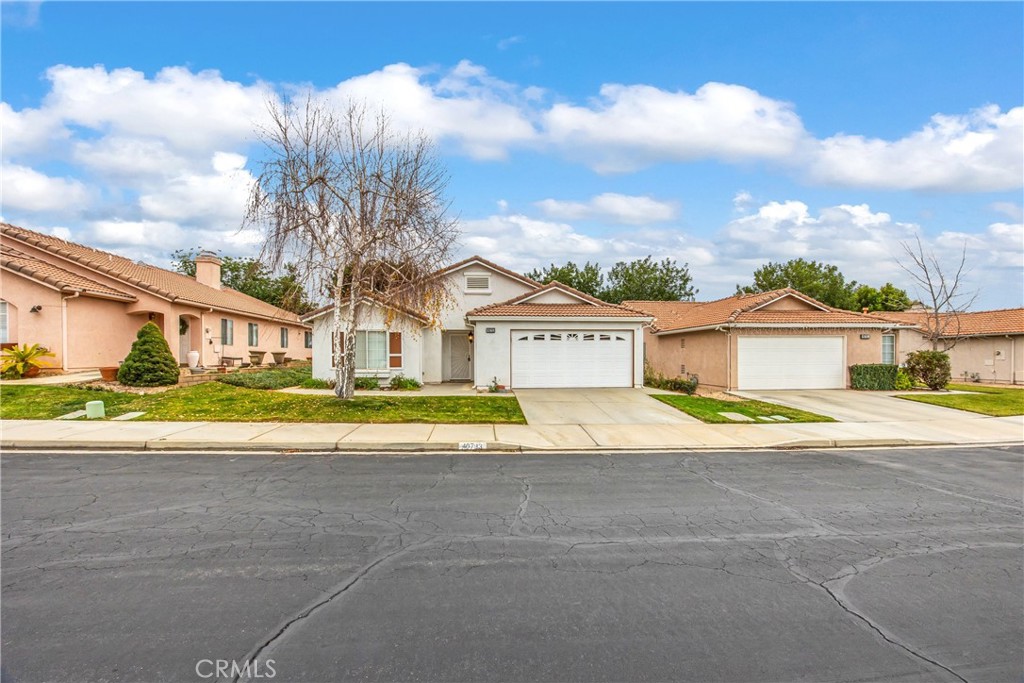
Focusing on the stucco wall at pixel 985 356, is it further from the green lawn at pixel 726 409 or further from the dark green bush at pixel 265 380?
the dark green bush at pixel 265 380

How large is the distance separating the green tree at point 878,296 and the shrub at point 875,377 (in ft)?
110

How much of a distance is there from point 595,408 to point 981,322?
88.8ft

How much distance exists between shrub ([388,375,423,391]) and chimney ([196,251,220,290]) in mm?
16766

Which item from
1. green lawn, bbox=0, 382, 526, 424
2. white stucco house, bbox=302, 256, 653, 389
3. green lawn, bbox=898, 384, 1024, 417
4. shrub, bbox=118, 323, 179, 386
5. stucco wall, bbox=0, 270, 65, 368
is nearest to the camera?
green lawn, bbox=0, 382, 526, 424

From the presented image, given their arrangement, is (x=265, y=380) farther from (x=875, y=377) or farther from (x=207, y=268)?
(x=875, y=377)

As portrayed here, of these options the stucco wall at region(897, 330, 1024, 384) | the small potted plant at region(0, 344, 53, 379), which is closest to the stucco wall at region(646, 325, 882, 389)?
the stucco wall at region(897, 330, 1024, 384)

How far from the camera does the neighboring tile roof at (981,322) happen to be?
90.2 feet

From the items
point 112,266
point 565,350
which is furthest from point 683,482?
point 112,266

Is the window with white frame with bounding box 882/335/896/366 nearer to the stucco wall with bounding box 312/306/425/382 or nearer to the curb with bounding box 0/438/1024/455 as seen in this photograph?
the curb with bounding box 0/438/1024/455

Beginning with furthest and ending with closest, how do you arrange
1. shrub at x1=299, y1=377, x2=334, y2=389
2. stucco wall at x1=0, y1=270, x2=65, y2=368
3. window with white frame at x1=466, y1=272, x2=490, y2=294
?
window with white frame at x1=466, y1=272, x2=490, y2=294 → shrub at x1=299, y1=377, x2=334, y2=389 → stucco wall at x1=0, y1=270, x2=65, y2=368

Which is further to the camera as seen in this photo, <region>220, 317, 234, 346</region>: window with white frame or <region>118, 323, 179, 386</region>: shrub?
<region>220, 317, 234, 346</region>: window with white frame

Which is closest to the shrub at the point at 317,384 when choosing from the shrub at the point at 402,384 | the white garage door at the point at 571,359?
the shrub at the point at 402,384

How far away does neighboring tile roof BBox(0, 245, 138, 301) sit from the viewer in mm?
18258

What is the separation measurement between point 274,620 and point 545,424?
965 centimetres
